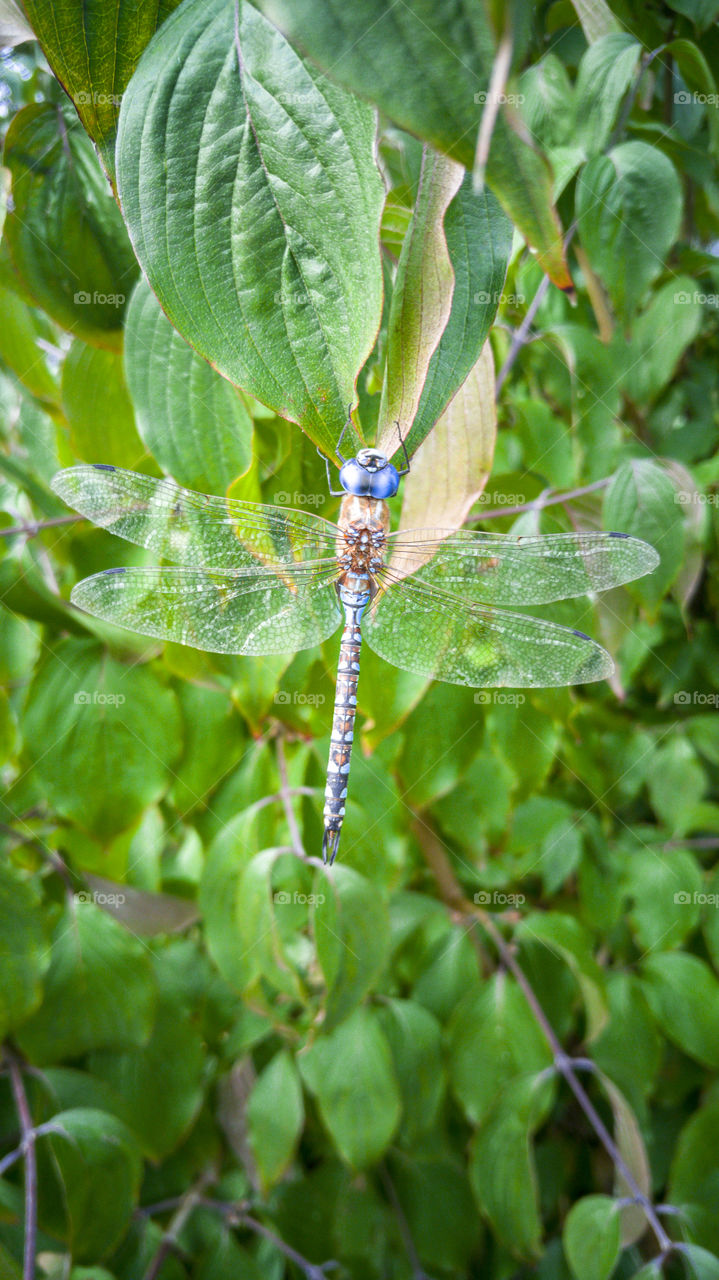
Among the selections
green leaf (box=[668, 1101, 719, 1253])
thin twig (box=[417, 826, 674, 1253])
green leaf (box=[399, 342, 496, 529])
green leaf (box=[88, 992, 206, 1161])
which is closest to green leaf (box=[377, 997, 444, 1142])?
thin twig (box=[417, 826, 674, 1253])

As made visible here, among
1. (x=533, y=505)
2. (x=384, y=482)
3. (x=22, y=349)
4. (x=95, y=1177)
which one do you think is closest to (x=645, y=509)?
(x=533, y=505)

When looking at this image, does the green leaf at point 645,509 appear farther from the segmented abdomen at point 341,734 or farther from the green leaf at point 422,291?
the green leaf at point 422,291

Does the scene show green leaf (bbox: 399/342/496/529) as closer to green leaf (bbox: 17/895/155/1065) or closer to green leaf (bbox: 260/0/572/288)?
green leaf (bbox: 260/0/572/288)

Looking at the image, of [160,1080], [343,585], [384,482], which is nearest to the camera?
[384,482]

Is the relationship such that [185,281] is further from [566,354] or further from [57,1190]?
[57,1190]

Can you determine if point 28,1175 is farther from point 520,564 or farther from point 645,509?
point 645,509
